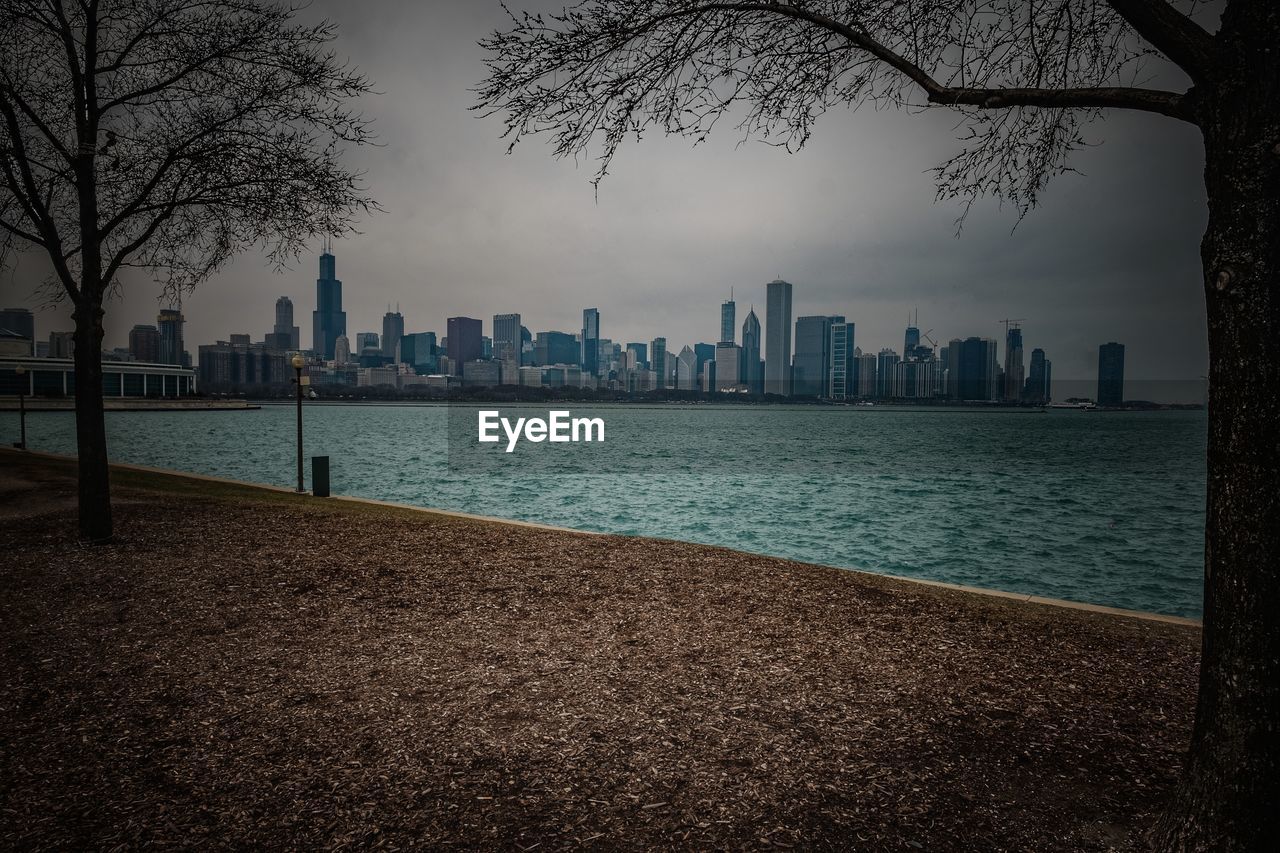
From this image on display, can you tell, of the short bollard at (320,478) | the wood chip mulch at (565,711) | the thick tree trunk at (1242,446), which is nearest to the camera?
the thick tree trunk at (1242,446)

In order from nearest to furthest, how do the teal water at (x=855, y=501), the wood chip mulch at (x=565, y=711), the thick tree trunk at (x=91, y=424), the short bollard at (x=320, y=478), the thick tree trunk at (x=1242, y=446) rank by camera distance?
the thick tree trunk at (x=1242, y=446)
the wood chip mulch at (x=565, y=711)
the thick tree trunk at (x=91, y=424)
the short bollard at (x=320, y=478)
the teal water at (x=855, y=501)

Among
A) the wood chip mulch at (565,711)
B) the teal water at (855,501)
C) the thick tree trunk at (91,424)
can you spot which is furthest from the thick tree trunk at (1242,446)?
the teal water at (855,501)

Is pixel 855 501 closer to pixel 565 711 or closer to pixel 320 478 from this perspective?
pixel 320 478

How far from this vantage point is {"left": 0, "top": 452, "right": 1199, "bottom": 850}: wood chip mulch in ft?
11.6

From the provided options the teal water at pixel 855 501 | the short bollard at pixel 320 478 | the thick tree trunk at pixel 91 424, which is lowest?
the teal water at pixel 855 501

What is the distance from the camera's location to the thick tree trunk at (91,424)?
903 centimetres

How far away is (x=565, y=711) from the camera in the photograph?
4.73 metres

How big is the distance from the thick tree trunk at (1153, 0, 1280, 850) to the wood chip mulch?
73 centimetres

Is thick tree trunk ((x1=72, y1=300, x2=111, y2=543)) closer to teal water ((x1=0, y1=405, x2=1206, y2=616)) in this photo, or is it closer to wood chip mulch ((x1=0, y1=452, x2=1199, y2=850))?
wood chip mulch ((x1=0, y1=452, x2=1199, y2=850))

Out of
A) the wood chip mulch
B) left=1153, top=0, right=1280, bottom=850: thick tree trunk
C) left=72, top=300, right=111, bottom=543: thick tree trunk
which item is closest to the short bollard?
left=72, top=300, right=111, bottom=543: thick tree trunk

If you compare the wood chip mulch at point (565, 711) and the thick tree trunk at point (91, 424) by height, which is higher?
the thick tree trunk at point (91, 424)

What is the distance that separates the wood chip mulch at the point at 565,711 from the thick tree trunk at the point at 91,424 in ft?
3.16

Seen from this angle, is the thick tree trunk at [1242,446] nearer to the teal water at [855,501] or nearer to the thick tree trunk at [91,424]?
the thick tree trunk at [91,424]

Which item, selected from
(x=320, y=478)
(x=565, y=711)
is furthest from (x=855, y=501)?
(x=565, y=711)
